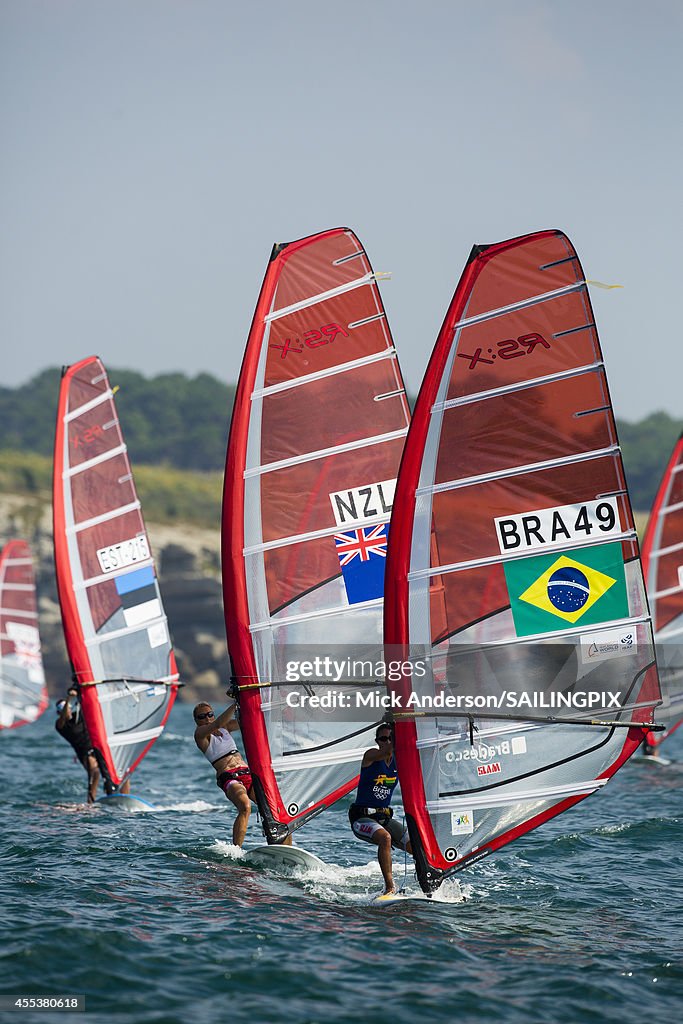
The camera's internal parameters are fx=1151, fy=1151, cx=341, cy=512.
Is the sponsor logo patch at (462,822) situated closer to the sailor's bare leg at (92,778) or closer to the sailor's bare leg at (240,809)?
the sailor's bare leg at (240,809)

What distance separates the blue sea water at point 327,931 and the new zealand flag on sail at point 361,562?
7.94 ft

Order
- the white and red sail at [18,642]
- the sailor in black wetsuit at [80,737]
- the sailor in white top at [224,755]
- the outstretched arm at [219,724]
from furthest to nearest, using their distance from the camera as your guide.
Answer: the white and red sail at [18,642], the sailor in black wetsuit at [80,737], the outstretched arm at [219,724], the sailor in white top at [224,755]

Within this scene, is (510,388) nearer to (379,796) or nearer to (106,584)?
(379,796)

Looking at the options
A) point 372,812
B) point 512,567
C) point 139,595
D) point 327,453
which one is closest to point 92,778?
point 139,595

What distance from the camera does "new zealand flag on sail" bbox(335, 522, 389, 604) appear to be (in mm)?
10484

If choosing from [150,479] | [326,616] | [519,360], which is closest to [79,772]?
[326,616]

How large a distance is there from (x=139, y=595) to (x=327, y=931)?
23.5ft

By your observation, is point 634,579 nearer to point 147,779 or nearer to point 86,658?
point 86,658

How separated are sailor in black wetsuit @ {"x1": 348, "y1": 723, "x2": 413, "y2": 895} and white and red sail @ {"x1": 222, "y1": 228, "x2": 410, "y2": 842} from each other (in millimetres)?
1254

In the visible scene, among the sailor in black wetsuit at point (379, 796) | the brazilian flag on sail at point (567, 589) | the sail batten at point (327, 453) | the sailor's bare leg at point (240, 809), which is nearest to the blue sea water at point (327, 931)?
the sailor's bare leg at point (240, 809)

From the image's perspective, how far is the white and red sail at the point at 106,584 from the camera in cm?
1380

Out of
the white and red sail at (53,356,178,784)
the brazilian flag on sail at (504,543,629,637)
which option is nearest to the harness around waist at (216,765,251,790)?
the brazilian flag on sail at (504,543,629,637)

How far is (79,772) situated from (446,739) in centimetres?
1033

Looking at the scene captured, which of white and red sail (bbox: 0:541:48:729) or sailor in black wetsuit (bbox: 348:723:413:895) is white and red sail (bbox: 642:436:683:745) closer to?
sailor in black wetsuit (bbox: 348:723:413:895)
